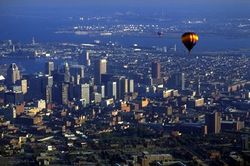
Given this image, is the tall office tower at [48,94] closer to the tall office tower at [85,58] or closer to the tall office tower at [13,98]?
the tall office tower at [13,98]

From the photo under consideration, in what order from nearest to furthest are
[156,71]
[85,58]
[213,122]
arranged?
[213,122] < [156,71] < [85,58]

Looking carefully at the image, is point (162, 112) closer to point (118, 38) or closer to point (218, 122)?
point (218, 122)

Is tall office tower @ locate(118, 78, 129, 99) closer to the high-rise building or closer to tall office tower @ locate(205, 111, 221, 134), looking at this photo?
the high-rise building

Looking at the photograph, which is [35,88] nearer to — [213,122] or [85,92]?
[85,92]

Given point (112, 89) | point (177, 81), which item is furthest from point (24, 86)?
point (177, 81)

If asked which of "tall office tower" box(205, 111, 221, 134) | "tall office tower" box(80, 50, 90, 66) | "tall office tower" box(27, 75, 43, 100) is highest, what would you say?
"tall office tower" box(205, 111, 221, 134)

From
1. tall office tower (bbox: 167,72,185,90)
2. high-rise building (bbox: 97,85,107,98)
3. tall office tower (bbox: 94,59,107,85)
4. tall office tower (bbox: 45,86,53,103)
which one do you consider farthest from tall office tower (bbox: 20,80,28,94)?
tall office tower (bbox: 167,72,185,90)

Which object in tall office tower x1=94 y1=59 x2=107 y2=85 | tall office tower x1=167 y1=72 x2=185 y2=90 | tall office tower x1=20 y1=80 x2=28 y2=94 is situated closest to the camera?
tall office tower x1=20 y1=80 x2=28 y2=94
